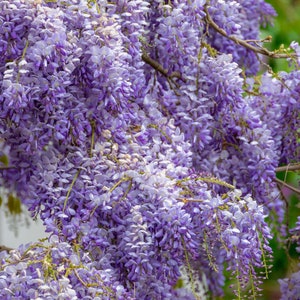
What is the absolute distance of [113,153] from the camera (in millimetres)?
1787

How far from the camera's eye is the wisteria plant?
1659mm

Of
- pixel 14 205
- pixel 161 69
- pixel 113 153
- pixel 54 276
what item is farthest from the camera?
pixel 14 205

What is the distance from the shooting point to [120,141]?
5.94 feet

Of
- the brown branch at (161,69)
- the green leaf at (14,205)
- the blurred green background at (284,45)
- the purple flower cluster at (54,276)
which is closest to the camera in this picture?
the purple flower cluster at (54,276)

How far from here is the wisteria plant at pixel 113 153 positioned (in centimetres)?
166

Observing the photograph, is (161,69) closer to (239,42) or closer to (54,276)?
(239,42)

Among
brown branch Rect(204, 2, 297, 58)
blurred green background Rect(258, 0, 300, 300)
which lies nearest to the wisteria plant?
brown branch Rect(204, 2, 297, 58)

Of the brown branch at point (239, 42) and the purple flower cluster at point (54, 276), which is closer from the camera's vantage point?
the purple flower cluster at point (54, 276)

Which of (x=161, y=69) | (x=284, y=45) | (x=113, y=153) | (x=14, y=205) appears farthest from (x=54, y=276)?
(x=284, y=45)

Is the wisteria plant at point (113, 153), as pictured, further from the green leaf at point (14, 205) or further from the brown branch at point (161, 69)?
the green leaf at point (14, 205)

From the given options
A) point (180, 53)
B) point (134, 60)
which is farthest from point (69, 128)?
point (180, 53)

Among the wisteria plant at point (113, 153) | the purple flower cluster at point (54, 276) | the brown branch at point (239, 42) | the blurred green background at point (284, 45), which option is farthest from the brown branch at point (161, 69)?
the blurred green background at point (284, 45)

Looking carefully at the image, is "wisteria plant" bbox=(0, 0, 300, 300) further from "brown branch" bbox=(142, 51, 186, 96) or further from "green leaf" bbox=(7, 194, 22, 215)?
"green leaf" bbox=(7, 194, 22, 215)

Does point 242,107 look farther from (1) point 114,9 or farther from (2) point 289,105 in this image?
(1) point 114,9
